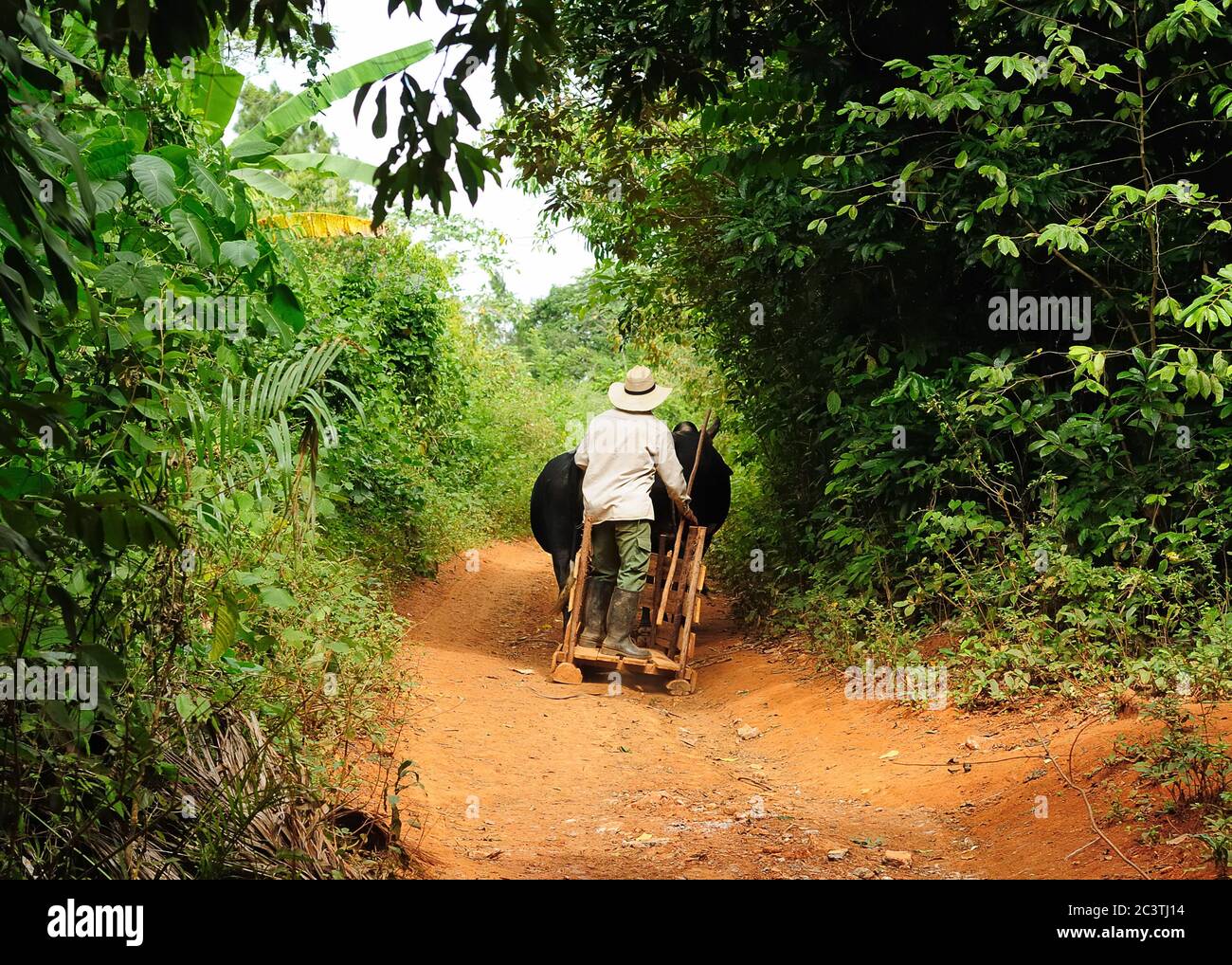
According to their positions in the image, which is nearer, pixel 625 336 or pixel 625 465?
pixel 625 465

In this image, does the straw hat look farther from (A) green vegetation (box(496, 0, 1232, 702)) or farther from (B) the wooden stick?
(A) green vegetation (box(496, 0, 1232, 702))

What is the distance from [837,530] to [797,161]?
2736 mm

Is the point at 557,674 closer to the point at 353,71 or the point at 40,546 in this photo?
the point at 353,71

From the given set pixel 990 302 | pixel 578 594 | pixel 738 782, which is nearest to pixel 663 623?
pixel 578 594

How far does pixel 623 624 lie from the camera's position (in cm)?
846

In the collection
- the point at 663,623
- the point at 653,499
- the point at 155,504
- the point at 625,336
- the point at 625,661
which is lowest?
the point at 625,661

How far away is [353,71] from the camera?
921 centimetres

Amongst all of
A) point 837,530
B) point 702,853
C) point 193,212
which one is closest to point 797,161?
point 837,530

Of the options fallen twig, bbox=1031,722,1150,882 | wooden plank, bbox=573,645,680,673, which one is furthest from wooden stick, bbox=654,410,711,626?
fallen twig, bbox=1031,722,1150,882

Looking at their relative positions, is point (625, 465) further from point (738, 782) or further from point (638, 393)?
point (738, 782)

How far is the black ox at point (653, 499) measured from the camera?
9.62 meters

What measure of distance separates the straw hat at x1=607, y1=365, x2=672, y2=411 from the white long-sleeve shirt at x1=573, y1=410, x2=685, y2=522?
0.06 metres

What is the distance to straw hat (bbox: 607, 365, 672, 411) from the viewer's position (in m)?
8.84

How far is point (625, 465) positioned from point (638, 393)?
0.70 meters
